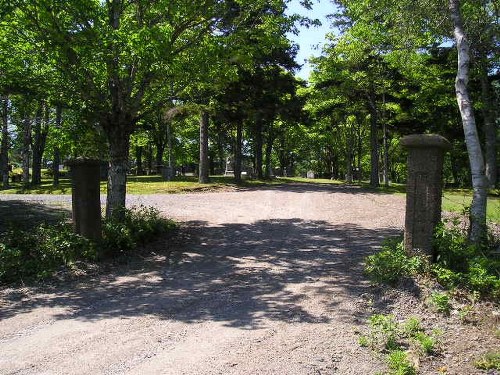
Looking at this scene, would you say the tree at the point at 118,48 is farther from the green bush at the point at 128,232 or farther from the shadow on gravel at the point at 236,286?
the shadow on gravel at the point at 236,286

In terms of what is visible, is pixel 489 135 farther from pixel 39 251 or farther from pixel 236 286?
pixel 39 251

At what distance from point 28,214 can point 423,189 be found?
10.2 m

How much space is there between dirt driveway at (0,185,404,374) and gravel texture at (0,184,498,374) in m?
0.02

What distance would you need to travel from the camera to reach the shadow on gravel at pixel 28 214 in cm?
1125

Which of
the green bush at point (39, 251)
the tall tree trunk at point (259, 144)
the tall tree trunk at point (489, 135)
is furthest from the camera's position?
the tall tree trunk at point (259, 144)

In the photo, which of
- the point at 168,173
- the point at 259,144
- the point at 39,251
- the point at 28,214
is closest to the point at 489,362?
the point at 39,251

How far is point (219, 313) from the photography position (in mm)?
6047

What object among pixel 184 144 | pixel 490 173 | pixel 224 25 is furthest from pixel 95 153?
pixel 184 144

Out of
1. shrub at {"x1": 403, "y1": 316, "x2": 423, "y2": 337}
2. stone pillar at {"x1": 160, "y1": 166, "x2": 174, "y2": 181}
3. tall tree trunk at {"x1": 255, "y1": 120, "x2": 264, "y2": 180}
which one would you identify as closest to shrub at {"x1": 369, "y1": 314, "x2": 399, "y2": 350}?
shrub at {"x1": 403, "y1": 316, "x2": 423, "y2": 337}

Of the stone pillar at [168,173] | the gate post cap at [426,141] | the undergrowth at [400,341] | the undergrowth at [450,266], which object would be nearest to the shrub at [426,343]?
the undergrowth at [400,341]

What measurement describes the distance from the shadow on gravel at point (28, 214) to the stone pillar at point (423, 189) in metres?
7.86

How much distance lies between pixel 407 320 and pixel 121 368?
3.23m

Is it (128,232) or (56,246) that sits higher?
(128,232)

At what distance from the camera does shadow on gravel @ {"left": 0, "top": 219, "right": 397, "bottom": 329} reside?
6090mm
